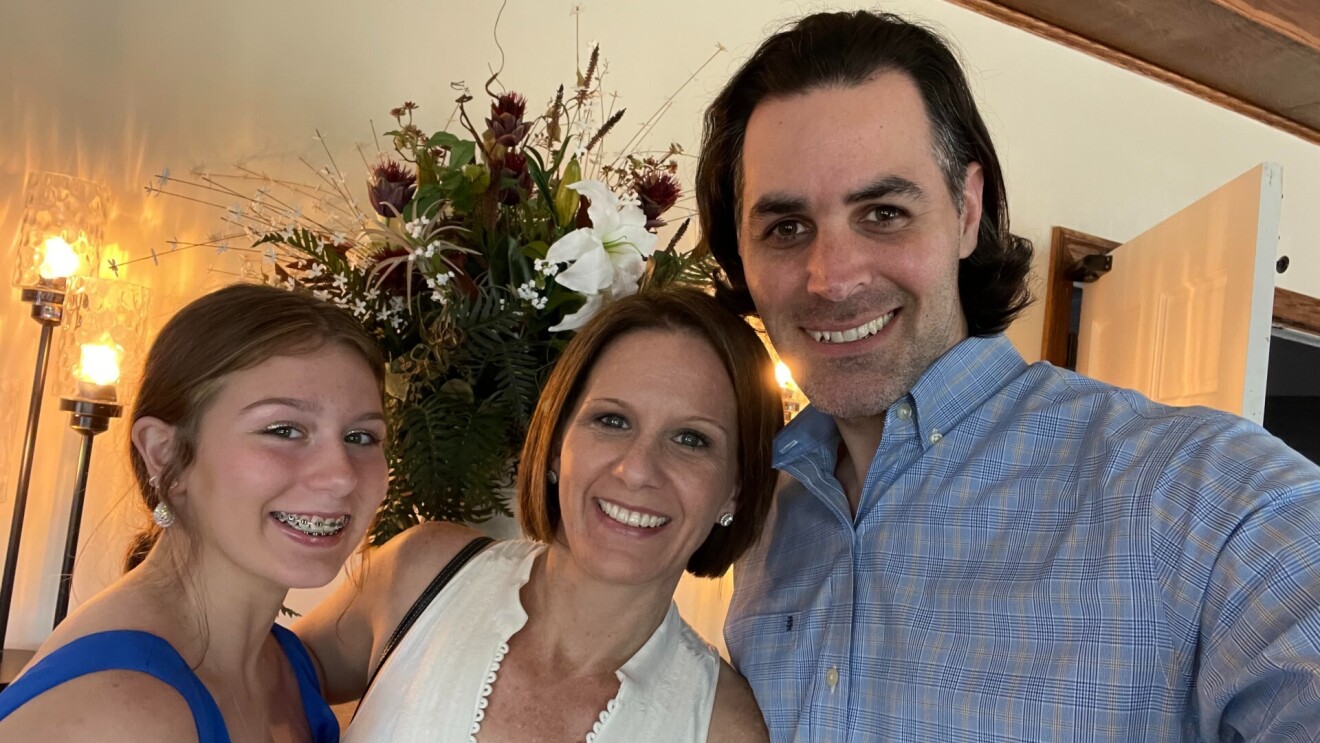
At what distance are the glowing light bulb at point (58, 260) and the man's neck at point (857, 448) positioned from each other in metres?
1.46

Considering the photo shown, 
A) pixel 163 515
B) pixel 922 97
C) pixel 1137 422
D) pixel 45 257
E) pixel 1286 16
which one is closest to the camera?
pixel 1137 422

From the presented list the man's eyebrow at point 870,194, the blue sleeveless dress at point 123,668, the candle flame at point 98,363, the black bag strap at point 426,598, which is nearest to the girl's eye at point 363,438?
the black bag strap at point 426,598

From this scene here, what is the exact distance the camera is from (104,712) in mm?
985

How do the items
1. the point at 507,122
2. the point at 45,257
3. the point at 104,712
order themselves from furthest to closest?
the point at 45,257, the point at 507,122, the point at 104,712

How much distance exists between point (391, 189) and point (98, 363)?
803 mm

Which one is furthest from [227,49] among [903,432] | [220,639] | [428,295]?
[903,432]

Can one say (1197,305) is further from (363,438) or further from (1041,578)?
(363,438)

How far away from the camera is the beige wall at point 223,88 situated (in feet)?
6.85

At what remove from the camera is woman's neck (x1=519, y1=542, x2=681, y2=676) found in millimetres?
1452

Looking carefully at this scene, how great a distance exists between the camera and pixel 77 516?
195 centimetres

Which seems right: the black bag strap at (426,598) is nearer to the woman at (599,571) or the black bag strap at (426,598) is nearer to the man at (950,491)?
the woman at (599,571)

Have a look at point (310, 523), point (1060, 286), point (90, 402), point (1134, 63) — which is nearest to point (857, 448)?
point (310, 523)

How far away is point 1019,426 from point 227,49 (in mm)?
1886

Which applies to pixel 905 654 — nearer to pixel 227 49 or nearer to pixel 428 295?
pixel 428 295
